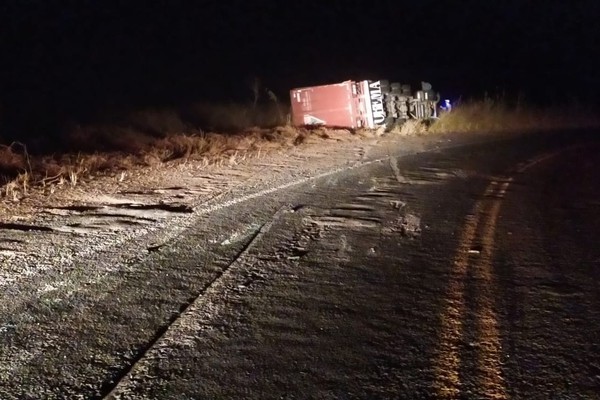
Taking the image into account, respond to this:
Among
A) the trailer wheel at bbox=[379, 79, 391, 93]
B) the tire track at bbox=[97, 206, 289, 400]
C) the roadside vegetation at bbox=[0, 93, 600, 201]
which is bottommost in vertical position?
the tire track at bbox=[97, 206, 289, 400]

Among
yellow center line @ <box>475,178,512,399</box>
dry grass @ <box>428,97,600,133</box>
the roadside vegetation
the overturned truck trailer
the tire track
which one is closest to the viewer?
the tire track

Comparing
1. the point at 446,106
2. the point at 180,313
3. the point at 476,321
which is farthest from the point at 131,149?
the point at 446,106

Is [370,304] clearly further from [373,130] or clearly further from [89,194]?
[373,130]

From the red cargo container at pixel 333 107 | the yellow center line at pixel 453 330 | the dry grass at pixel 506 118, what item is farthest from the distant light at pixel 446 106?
the yellow center line at pixel 453 330

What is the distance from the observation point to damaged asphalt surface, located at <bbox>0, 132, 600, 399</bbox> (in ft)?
17.6

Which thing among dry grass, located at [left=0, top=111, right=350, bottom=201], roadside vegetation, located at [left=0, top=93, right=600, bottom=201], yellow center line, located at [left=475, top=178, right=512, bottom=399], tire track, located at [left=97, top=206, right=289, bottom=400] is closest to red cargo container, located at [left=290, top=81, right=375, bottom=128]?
roadside vegetation, located at [left=0, top=93, right=600, bottom=201]

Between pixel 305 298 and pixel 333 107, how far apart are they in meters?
17.0

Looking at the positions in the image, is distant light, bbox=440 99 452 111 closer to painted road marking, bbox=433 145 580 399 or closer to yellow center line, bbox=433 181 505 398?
painted road marking, bbox=433 145 580 399

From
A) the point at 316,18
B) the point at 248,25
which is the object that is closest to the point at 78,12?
the point at 248,25

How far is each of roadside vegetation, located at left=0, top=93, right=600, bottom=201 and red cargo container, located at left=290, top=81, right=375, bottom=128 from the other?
690mm

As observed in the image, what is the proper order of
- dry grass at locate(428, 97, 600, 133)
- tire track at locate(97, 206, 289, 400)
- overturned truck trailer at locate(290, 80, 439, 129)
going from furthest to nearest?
dry grass at locate(428, 97, 600, 133) < overturned truck trailer at locate(290, 80, 439, 129) < tire track at locate(97, 206, 289, 400)

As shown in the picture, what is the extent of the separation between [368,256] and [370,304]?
164 cm

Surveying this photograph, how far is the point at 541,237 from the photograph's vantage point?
952 cm

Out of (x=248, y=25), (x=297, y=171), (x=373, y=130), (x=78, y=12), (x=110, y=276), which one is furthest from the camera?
(x=248, y=25)
